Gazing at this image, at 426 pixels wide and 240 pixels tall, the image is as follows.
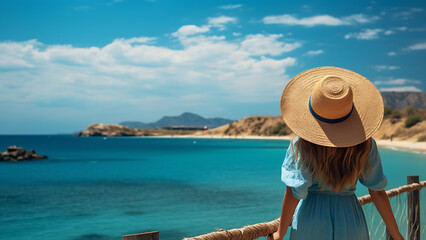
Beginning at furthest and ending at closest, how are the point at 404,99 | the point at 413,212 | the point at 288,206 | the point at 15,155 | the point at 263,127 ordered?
1. the point at 404,99
2. the point at 263,127
3. the point at 15,155
4. the point at 413,212
5. the point at 288,206

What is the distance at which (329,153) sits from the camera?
1.89 metres

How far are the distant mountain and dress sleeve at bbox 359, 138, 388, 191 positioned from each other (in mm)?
176041

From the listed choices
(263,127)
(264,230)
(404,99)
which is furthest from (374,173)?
(404,99)

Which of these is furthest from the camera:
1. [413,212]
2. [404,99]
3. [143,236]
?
[404,99]

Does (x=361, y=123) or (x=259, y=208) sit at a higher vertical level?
(x=361, y=123)

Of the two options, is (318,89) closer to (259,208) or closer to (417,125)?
(259,208)

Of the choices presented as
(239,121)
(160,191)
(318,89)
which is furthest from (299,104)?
(239,121)

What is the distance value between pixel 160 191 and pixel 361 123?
17.8 m

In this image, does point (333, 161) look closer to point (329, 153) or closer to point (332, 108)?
point (329, 153)

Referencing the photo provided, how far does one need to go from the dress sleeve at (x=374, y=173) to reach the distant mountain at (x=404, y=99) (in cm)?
17604

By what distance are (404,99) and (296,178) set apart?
186355mm

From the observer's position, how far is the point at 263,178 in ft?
73.3

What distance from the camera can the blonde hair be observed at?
188 cm

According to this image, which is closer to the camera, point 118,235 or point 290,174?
point 290,174
